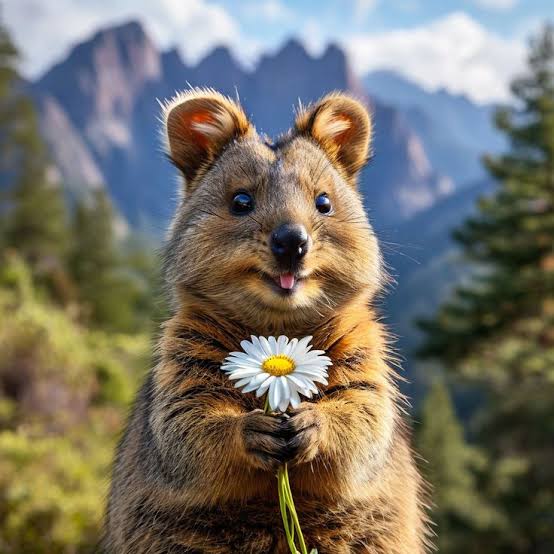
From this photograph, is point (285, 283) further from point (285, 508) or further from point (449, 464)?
point (449, 464)

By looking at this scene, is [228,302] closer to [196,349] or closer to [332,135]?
[196,349]

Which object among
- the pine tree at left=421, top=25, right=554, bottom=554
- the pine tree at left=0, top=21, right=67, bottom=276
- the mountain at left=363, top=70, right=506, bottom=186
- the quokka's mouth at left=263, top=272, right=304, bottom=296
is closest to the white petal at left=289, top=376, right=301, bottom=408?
the quokka's mouth at left=263, top=272, right=304, bottom=296

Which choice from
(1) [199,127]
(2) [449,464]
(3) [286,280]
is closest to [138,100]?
(2) [449,464]

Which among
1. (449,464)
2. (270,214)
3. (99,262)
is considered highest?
(99,262)

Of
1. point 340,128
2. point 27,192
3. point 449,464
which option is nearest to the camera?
point 340,128

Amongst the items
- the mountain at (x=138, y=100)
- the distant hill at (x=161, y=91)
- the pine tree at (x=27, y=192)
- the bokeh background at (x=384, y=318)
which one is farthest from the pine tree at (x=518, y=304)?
the mountain at (x=138, y=100)

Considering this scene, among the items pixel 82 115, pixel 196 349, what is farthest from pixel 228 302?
pixel 82 115

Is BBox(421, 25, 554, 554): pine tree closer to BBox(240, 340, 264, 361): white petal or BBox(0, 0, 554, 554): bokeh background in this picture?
BBox(0, 0, 554, 554): bokeh background

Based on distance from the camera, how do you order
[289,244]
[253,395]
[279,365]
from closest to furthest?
[279,365]
[289,244]
[253,395]
